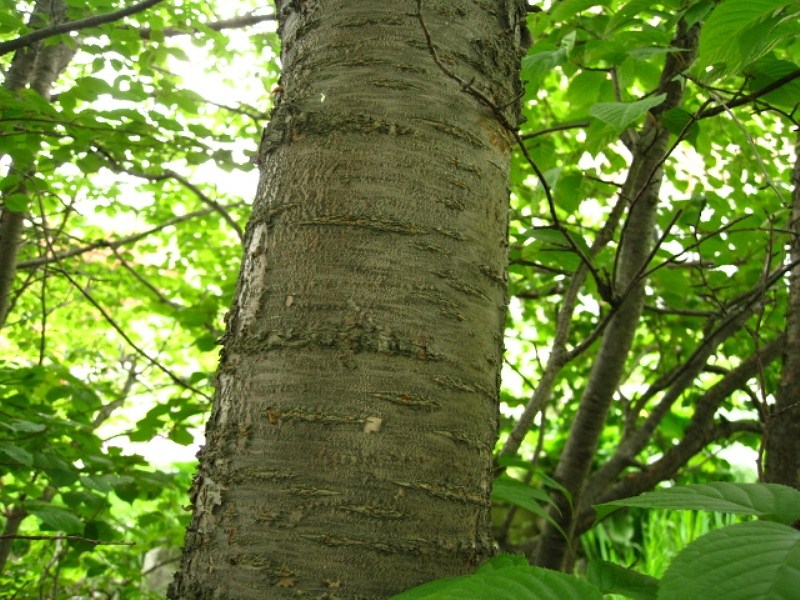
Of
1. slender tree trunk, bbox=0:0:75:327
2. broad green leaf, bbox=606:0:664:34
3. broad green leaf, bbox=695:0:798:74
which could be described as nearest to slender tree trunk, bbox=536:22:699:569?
broad green leaf, bbox=606:0:664:34

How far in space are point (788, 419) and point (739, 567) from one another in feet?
3.71

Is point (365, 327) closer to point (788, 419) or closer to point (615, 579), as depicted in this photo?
point (615, 579)

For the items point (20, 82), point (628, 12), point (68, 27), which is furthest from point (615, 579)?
point (20, 82)

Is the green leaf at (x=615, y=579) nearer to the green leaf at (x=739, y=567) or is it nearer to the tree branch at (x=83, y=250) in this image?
the green leaf at (x=739, y=567)

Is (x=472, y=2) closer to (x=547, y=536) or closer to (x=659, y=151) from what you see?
(x=659, y=151)

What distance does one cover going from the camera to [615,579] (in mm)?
957

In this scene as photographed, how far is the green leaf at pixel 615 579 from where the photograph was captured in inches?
35.7

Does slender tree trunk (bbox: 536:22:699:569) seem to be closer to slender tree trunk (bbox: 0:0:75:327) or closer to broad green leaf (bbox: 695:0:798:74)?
broad green leaf (bbox: 695:0:798:74)

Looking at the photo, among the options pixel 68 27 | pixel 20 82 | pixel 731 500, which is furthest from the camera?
pixel 20 82

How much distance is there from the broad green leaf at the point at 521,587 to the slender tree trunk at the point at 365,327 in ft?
A: 0.78

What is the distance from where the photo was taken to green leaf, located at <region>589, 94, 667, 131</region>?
1150mm

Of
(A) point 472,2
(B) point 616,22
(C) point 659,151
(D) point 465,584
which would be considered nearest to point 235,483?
(D) point 465,584

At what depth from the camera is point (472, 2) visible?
1192 mm

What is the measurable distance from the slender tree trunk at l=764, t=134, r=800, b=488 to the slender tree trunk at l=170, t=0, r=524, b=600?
32.6 inches
